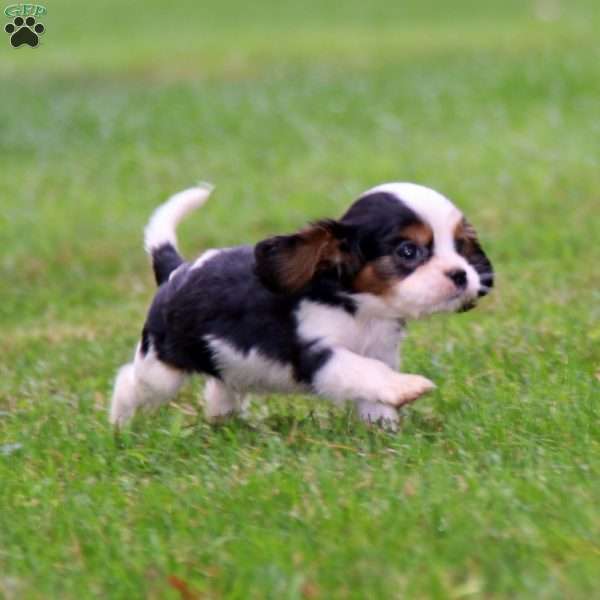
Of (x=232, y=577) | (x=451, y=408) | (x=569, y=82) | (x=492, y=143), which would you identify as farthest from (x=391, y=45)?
(x=232, y=577)

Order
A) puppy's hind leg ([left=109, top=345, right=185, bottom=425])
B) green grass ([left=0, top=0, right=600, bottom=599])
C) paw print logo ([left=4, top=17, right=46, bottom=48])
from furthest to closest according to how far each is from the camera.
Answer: paw print logo ([left=4, top=17, right=46, bottom=48]) → puppy's hind leg ([left=109, top=345, right=185, bottom=425]) → green grass ([left=0, top=0, right=600, bottom=599])

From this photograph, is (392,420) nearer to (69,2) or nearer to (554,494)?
(554,494)

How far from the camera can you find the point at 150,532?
4891mm

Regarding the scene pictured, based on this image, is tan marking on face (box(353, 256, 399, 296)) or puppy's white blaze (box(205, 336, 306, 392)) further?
puppy's white blaze (box(205, 336, 306, 392))

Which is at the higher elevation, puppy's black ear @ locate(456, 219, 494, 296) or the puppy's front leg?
puppy's black ear @ locate(456, 219, 494, 296)

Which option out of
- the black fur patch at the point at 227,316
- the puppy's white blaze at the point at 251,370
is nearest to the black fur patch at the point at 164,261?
the black fur patch at the point at 227,316

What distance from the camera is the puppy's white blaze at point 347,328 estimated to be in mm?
5863

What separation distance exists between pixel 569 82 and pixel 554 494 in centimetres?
1295

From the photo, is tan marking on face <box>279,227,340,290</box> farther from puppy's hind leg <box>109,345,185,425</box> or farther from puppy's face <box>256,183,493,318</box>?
puppy's hind leg <box>109,345,185,425</box>

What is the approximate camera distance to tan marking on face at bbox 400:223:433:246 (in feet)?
18.7

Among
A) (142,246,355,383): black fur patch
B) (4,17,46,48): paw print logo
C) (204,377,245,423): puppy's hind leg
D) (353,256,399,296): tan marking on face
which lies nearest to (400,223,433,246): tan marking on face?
(353,256,399,296): tan marking on face

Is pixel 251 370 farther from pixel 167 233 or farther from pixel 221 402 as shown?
pixel 167 233

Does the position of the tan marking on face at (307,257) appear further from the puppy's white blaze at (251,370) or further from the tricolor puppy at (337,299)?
the puppy's white blaze at (251,370)

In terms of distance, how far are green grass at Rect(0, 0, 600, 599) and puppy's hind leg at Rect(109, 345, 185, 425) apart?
4.5 inches
